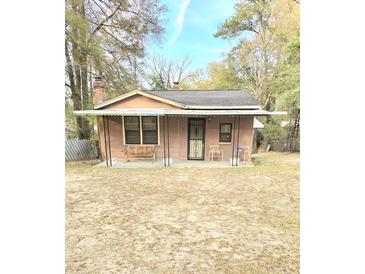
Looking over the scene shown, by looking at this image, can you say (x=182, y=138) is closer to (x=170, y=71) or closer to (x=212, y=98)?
(x=212, y=98)

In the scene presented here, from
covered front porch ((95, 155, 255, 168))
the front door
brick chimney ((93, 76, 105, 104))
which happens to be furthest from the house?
brick chimney ((93, 76, 105, 104))

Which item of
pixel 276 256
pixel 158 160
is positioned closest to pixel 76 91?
pixel 158 160

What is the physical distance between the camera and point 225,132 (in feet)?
30.9

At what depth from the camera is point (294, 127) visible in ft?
43.6

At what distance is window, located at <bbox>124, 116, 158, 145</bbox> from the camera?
30.8 ft

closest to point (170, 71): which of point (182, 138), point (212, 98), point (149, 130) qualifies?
point (212, 98)

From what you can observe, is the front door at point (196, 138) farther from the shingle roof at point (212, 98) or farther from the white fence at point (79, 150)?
the white fence at point (79, 150)

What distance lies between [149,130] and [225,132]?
372 centimetres

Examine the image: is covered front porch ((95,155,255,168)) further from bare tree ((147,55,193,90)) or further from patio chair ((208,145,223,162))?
bare tree ((147,55,193,90))

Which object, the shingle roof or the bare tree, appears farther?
the bare tree

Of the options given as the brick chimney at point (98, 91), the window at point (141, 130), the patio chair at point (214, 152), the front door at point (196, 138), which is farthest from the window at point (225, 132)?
the brick chimney at point (98, 91)

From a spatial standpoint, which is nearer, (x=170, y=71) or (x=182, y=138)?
(x=182, y=138)
